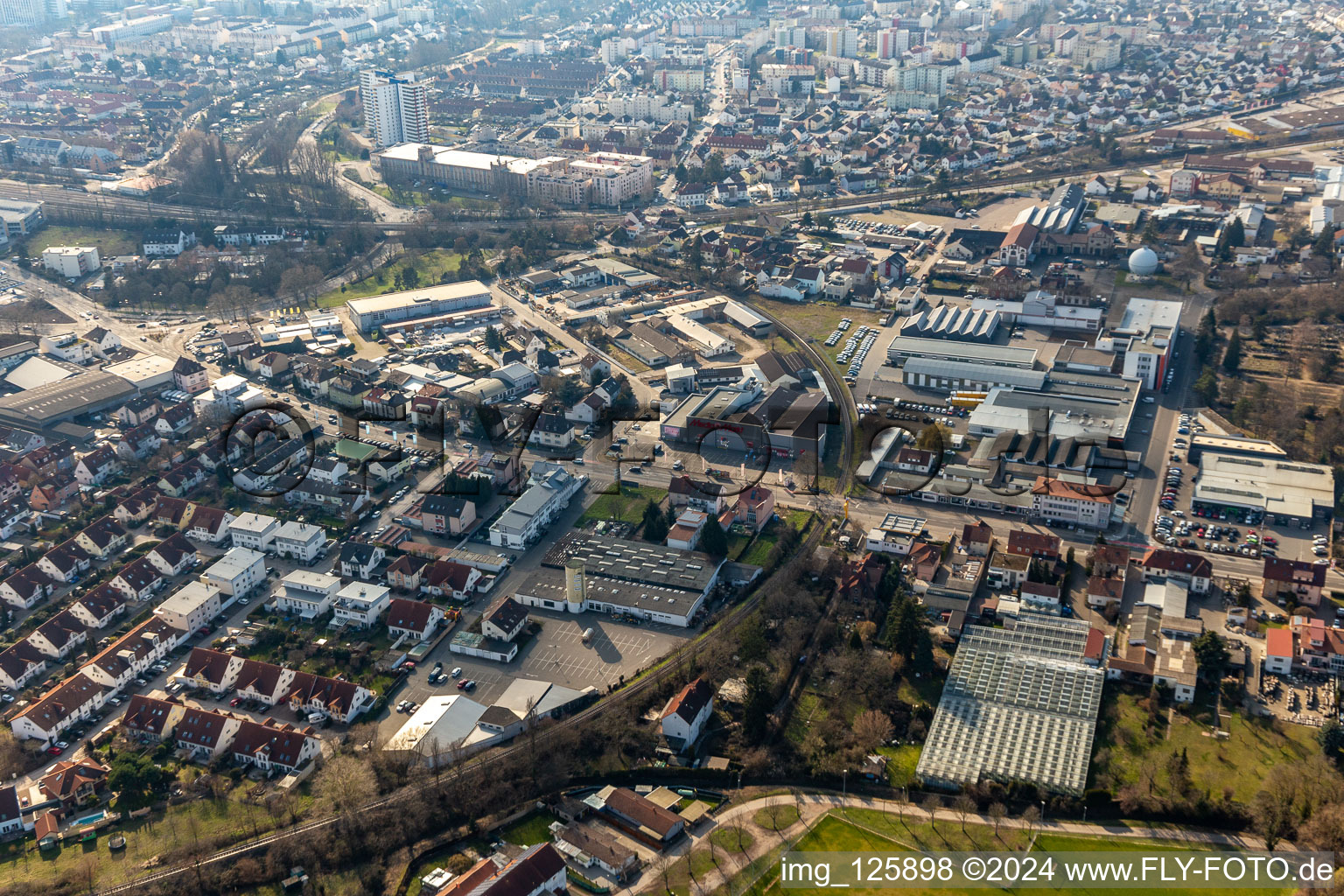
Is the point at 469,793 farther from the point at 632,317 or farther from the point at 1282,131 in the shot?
the point at 1282,131

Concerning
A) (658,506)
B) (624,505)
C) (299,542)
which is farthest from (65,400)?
(658,506)

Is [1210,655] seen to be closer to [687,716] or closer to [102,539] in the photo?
[687,716]

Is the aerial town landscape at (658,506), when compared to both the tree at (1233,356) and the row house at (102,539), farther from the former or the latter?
the row house at (102,539)

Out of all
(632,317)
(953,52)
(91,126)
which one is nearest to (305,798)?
(632,317)

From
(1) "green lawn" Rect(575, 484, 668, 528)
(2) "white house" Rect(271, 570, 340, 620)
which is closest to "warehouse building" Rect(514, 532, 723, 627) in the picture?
(1) "green lawn" Rect(575, 484, 668, 528)

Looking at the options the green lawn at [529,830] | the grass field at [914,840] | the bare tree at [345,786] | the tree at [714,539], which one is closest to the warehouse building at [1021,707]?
the grass field at [914,840]

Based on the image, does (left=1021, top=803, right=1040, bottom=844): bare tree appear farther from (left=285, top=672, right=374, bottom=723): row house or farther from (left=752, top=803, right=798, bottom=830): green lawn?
(left=285, top=672, right=374, bottom=723): row house
